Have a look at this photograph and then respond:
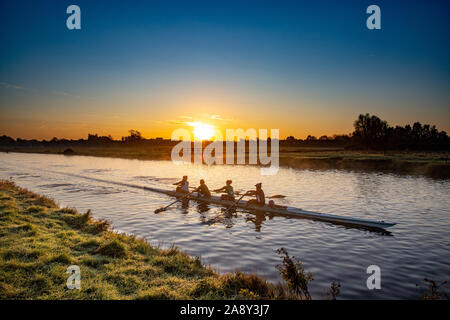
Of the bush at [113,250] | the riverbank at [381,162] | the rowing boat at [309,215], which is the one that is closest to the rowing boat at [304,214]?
the rowing boat at [309,215]

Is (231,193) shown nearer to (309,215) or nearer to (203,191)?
(203,191)

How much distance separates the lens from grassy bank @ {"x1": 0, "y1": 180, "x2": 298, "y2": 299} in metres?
8.02

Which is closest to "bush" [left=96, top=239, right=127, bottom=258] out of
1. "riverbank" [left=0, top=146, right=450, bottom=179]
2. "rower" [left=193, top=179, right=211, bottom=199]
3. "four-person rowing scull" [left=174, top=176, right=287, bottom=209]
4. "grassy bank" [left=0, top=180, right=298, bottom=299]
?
"grassy bank" [left=0, top=180, right=298, bottom=299]

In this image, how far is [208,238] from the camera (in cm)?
1556

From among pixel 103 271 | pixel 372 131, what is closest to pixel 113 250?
pixel 103 271

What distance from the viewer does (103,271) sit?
9578mm

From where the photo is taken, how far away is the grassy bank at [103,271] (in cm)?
802

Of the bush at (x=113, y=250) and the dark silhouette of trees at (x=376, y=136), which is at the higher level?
the dark silhouette of trees at (x=376, y=136)

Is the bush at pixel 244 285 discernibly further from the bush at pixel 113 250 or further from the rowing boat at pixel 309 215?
the rowing boat at pixel 309 215

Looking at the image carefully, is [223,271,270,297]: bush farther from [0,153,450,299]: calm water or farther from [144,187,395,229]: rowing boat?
[144,187,395,229]: rowing boat
